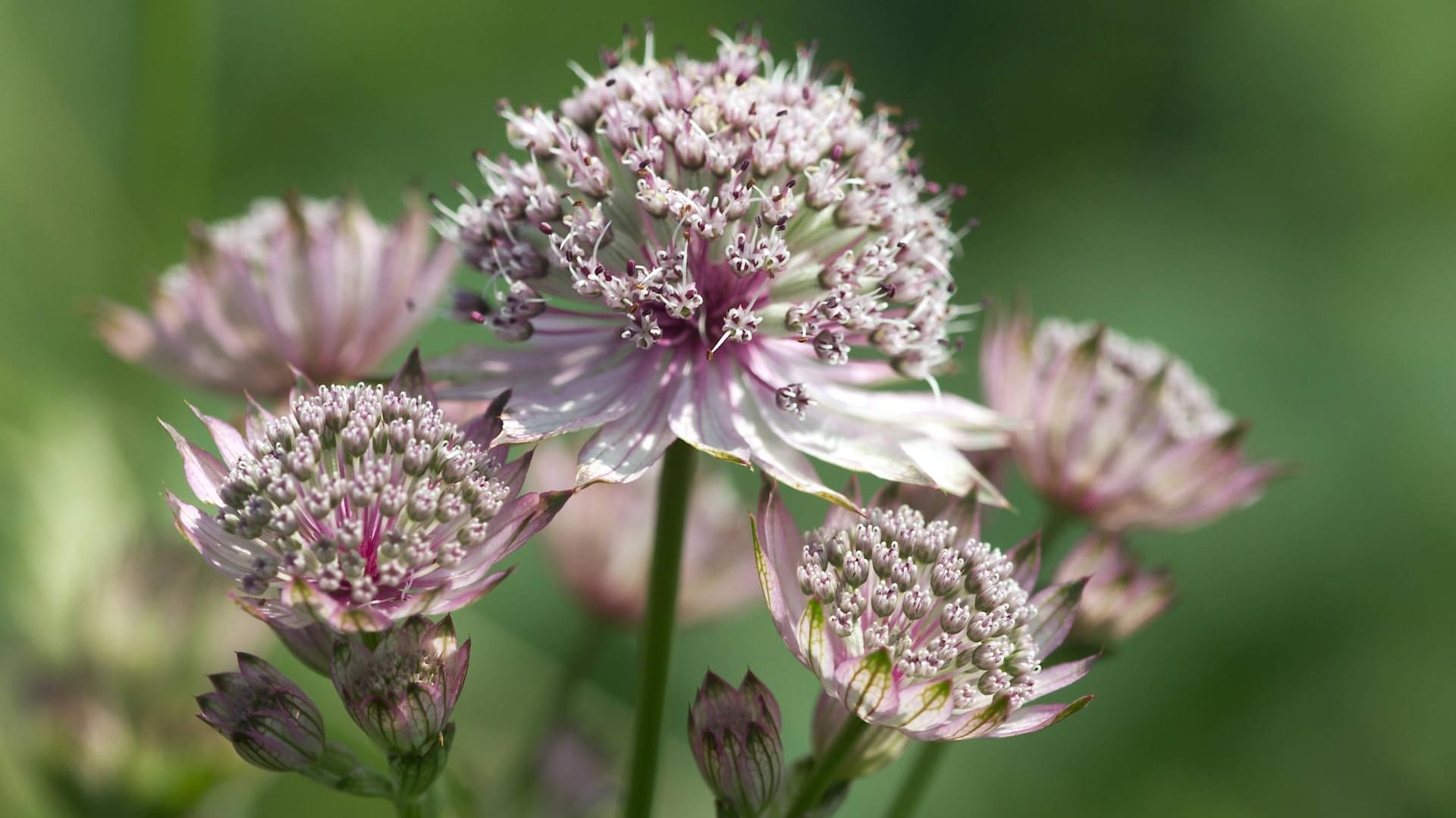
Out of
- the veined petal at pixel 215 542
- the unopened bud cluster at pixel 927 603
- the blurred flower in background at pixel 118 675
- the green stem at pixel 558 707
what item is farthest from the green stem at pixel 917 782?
the blurred flower in background at pixel 118 675

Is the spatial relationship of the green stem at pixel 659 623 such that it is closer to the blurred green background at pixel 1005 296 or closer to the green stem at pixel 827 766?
the green stem at pixel 827 766

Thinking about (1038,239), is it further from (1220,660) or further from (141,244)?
(141,244)

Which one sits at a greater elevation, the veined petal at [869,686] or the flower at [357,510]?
the flower at [357,510]

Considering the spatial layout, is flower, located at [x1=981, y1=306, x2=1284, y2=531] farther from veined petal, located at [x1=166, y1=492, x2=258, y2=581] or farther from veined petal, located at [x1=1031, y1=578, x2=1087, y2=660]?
veined petal, located at [x1=166, y1=492, x2=258, y2=581]

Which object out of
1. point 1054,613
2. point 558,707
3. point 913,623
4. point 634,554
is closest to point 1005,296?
point 634,554

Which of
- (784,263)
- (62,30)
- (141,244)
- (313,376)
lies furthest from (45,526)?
(62,30)

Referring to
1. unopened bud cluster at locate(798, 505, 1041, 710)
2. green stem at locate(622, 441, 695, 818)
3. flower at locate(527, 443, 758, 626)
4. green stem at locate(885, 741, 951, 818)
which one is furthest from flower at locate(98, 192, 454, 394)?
green stem at locate(885, 741, 951, 818)
